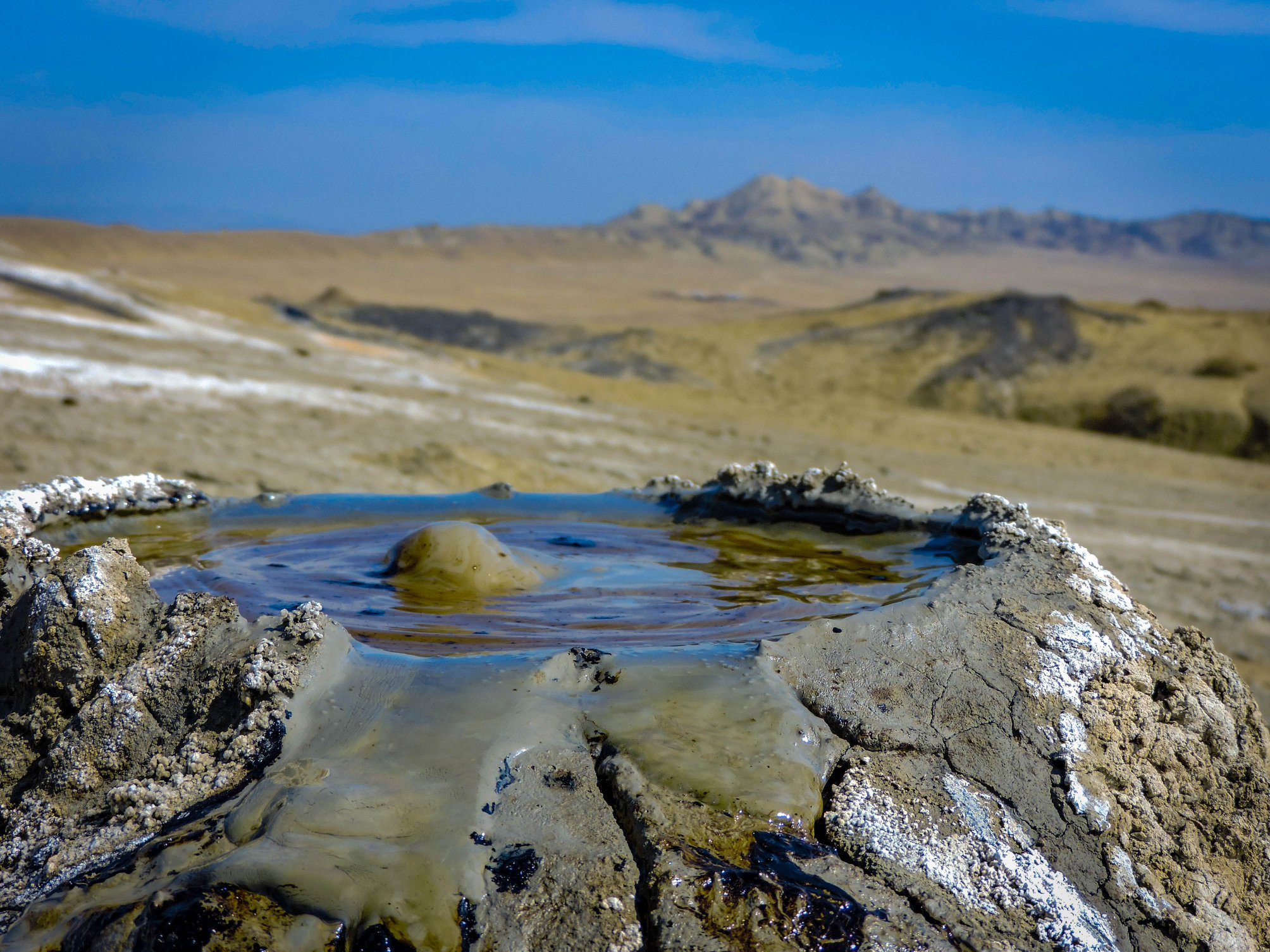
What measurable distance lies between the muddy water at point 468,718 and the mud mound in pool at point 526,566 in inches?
0.5

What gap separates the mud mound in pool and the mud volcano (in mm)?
39

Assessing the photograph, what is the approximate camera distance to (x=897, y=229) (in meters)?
118

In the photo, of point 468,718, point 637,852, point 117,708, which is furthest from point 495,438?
point 637,852

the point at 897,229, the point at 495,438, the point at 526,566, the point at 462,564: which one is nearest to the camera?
the point at 462,564

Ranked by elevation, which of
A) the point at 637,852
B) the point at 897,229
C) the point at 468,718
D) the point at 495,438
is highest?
the point at 897,229

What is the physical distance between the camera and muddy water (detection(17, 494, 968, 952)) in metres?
1.55

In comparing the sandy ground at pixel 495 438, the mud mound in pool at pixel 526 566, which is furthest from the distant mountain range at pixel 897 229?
the mud mound in pool at pixel 526 566

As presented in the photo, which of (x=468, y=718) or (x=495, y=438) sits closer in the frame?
(x=468, y=718)

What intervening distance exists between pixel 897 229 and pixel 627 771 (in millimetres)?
123780

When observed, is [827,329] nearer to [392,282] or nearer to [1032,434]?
[1032,434]

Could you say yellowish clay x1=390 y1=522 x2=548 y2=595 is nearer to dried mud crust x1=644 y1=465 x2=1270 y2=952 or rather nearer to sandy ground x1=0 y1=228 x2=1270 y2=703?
dried mud crust x1=644 y1=465 x2=1270 y2=952

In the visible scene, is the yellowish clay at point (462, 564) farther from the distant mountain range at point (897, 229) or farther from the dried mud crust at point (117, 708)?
the distant mountain range at point (897, 229)

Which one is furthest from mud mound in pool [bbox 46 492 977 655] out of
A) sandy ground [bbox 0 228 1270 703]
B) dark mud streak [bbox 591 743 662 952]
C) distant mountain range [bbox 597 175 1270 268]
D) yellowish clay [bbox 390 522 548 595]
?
distant mountain range [bbox 597 175 1270 268]

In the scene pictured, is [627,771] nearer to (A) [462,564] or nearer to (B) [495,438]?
(A) [462,564]
